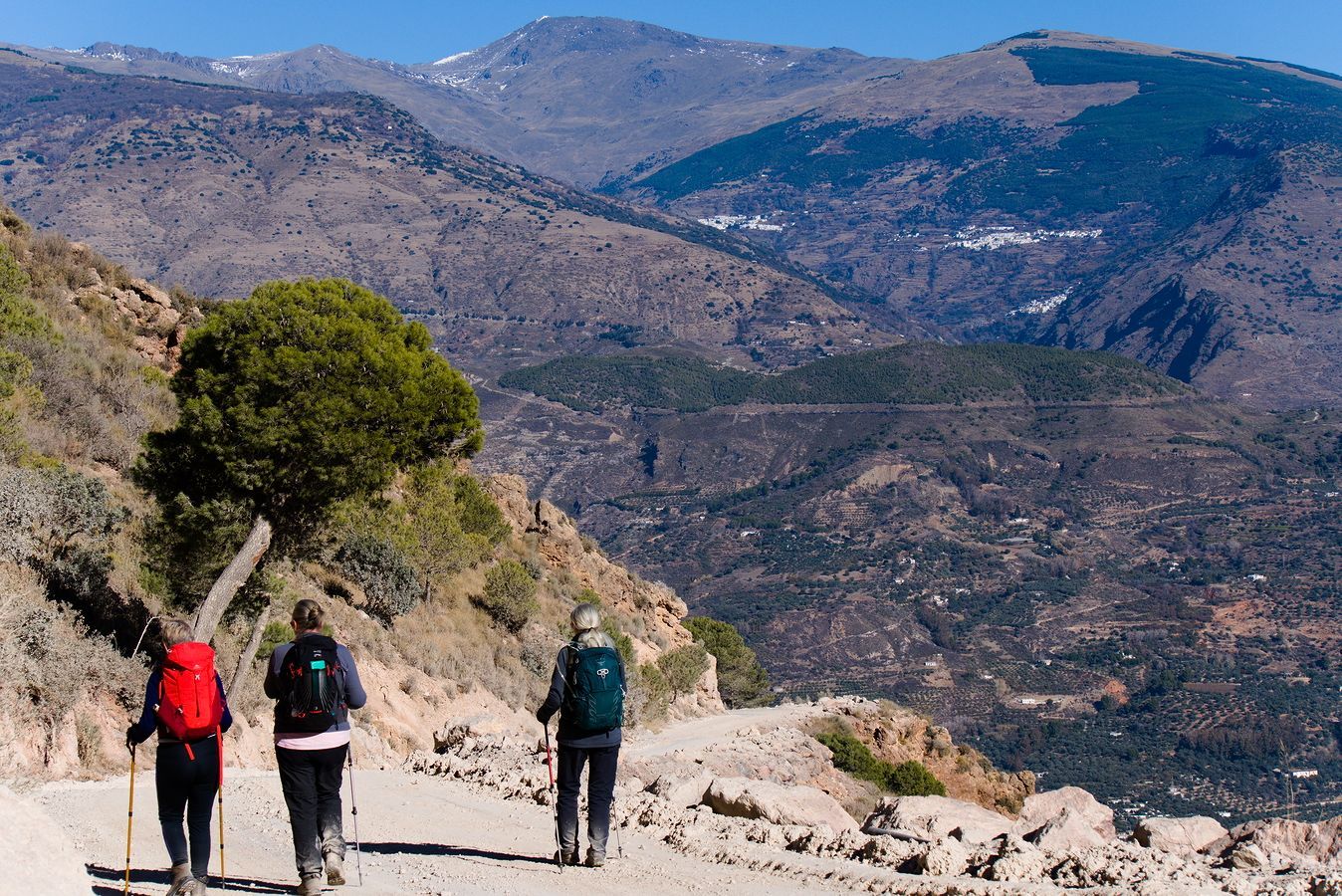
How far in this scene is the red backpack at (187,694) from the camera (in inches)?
290

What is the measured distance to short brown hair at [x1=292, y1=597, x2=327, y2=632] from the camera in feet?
25.5

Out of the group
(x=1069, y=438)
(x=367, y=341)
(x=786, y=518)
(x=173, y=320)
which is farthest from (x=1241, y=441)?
(x=367, y=341)

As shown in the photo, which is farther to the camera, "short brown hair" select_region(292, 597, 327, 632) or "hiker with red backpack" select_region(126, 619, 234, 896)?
"short brown hair" select_region(292, 597, 327, 632)

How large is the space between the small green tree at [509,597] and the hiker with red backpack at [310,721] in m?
20.5

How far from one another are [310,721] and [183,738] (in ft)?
2.33

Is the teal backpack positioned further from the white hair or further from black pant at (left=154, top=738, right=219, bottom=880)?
black pant at (left=154, top=738, right=219, bottom=880)

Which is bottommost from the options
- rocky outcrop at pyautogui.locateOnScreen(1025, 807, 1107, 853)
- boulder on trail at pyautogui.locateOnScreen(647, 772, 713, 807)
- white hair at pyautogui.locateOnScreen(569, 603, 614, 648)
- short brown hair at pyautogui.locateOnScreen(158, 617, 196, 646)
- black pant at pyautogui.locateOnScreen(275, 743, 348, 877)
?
boulder on trail at pyautogui.locateOnScreen(647, 772, 713, 807)

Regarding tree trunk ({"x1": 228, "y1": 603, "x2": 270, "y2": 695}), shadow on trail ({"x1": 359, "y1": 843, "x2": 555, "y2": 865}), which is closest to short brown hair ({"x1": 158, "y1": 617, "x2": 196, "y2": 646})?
shadow on trail ({"x1": 359, "y1": 843, "x2": 555, "y2": 865})

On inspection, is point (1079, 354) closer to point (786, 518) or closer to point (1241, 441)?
point (1241, 441)

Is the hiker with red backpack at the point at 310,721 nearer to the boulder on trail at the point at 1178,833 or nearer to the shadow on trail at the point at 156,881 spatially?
the shadow on trail at the point at 156,881

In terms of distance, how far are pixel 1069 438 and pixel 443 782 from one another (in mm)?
159610

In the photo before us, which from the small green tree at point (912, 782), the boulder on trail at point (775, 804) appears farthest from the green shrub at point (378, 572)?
the boulder on trail at point (775, 804)

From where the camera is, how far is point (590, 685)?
841 cm

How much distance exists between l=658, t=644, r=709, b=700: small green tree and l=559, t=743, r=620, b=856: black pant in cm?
2315
